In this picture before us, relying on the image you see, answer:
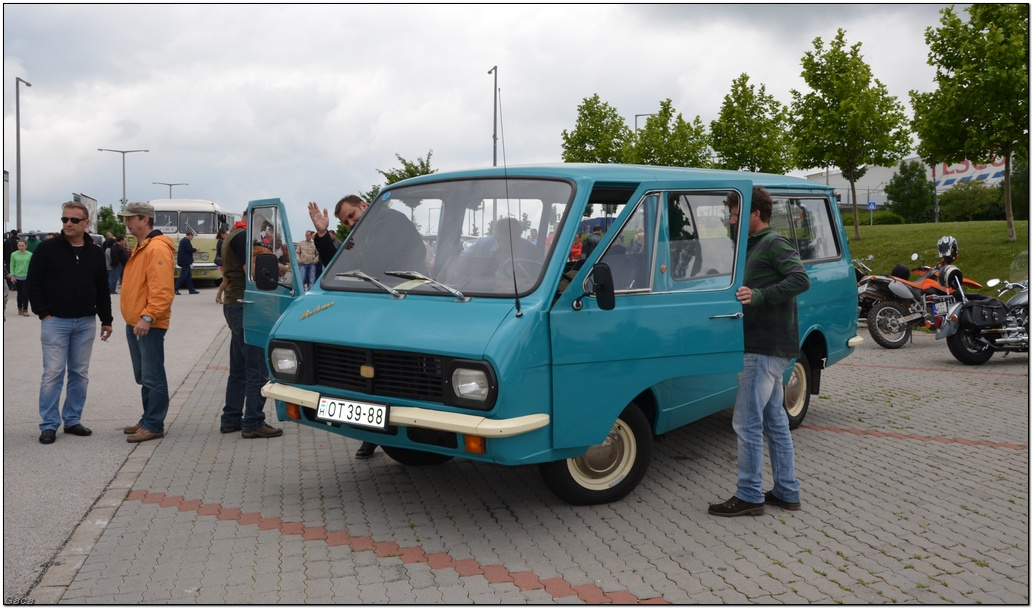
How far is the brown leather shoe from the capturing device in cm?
747

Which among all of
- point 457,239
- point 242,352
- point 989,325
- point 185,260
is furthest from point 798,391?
point 185,260

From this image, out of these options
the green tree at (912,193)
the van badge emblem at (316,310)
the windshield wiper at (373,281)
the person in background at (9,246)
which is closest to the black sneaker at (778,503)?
the windshield wiper at (373,281)

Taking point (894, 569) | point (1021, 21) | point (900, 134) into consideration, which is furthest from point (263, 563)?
point (900, 134)

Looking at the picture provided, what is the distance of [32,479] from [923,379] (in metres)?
9.08

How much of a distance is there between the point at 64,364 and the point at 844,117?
25.1m

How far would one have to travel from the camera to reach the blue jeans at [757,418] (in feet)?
17.5

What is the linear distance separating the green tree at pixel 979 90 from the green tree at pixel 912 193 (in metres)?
50.0

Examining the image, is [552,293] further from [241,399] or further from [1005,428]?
[1005,428]

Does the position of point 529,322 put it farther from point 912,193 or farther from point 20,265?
point 912,193

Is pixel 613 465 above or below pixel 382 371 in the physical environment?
below

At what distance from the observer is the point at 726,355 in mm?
5629

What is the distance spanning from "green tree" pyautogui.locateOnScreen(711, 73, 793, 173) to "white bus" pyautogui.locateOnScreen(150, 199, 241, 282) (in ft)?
57.8

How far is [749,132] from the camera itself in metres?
32.2

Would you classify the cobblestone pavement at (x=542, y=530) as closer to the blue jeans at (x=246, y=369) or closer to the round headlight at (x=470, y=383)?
the blue jeans at (x=246, y=369)
